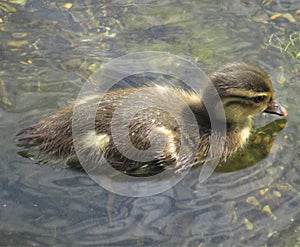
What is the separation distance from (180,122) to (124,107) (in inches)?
12.8

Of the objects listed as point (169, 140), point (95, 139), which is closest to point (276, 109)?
point (169, 140)

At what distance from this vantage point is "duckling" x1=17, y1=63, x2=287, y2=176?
3.03m

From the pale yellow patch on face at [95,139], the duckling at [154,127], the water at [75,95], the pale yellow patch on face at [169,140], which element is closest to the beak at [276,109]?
the duckling at [154,127]

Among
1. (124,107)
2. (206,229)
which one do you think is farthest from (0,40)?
(206,229)

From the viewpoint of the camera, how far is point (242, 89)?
3.11m

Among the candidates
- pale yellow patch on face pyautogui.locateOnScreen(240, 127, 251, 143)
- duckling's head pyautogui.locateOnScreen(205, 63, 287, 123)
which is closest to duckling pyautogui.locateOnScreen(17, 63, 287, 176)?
duckling's head pyautogui.locateOnScreen(205, 63, 287, 123)

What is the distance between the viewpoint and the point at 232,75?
3.11m

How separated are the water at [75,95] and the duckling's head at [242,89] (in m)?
0.32

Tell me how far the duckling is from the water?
150 mm

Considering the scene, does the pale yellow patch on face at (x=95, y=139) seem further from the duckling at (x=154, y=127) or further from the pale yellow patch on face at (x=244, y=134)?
the pale yellow patch on face at (x=244, y=134)

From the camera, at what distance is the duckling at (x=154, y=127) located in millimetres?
3029

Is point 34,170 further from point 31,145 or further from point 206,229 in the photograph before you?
point 206,229

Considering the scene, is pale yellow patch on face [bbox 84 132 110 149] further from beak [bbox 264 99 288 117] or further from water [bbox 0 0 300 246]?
beak [bbox 264 99 288 117]

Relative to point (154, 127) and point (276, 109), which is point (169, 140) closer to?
point (154, 127)
